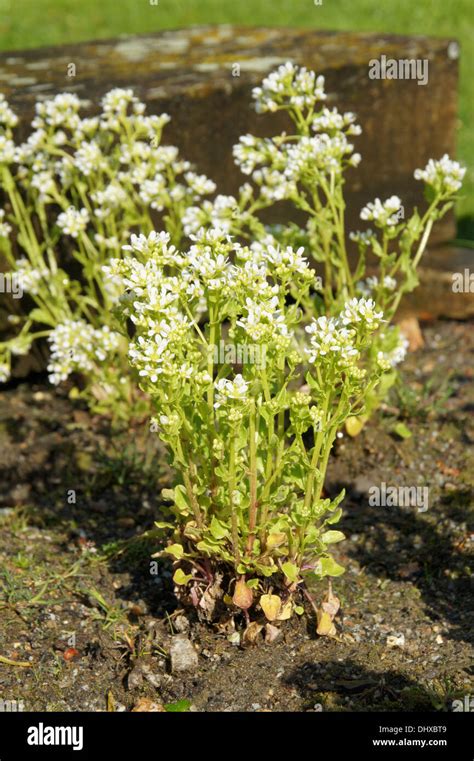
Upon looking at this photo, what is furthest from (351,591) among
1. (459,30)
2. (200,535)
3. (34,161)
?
(459,30)

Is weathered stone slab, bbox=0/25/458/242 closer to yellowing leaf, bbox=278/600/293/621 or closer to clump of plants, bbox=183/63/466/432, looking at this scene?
clump of plants, bbox=183/63/466/432

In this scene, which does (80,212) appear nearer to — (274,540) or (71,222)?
(71,222)

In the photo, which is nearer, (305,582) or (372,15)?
(305,582)
